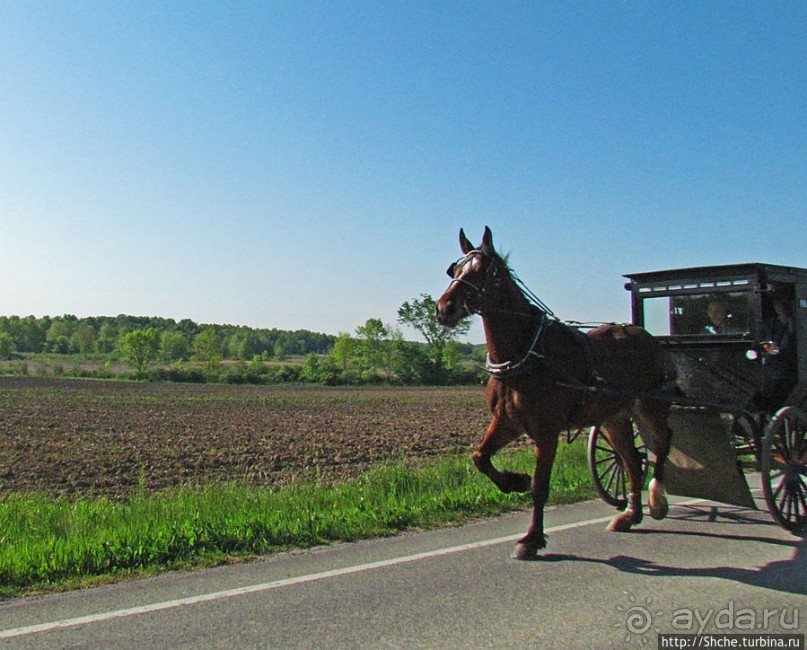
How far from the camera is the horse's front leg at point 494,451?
608 cm

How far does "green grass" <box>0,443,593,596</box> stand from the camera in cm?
535

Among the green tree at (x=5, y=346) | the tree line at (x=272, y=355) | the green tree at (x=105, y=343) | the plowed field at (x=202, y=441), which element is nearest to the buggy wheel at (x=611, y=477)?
the plowed field at (x=202, y=441)

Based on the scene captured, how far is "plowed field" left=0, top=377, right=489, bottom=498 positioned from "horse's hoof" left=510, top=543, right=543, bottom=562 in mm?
7896

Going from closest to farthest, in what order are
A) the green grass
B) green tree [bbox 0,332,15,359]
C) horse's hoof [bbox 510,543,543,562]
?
the green grass
horse's hoof [bbox 510,543,543,562]
green tree [bbox 0,332,15,359]

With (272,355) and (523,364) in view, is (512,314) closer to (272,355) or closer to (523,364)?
(523,364)

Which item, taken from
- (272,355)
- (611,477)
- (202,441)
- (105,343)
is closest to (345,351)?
(272,355)

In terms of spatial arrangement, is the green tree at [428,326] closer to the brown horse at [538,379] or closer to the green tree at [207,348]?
the green tree at [207,348]

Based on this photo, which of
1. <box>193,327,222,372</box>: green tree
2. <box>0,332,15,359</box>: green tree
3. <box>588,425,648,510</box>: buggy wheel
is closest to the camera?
<box>588,425,648,510</box>: buggy wheel

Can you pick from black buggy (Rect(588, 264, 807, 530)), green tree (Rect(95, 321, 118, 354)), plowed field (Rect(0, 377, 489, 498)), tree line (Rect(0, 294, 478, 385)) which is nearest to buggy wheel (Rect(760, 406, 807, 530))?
black buggy (Rect(588, 264, 807, 530))

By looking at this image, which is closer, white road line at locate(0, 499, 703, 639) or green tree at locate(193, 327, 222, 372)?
white road line at locate(0, 499, 703, 639)

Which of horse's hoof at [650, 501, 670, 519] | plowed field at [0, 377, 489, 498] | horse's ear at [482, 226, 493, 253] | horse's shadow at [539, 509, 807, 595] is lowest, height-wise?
plowed field at [0, 377, 489, 498]

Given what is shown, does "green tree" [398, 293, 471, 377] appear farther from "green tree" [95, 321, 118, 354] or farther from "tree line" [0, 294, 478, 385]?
"green tree" [95, 321, 118, 354]

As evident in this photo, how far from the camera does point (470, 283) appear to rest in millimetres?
5500

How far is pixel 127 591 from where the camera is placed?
15.7ft
